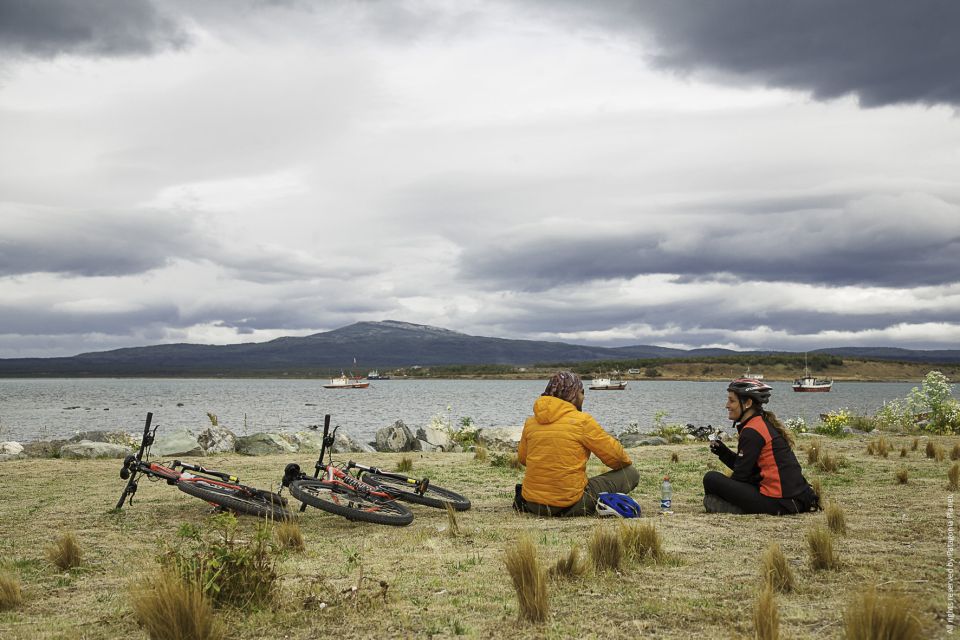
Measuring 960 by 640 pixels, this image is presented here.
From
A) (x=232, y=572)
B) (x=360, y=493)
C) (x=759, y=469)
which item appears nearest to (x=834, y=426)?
(x=759, y=469)

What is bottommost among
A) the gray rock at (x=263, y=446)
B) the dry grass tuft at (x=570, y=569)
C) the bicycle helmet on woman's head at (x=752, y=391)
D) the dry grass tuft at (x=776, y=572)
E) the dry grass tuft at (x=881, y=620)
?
the gray rock at (x=263, y=446)

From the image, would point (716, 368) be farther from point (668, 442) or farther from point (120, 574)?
point (120, 574)

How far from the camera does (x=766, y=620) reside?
4.13 m

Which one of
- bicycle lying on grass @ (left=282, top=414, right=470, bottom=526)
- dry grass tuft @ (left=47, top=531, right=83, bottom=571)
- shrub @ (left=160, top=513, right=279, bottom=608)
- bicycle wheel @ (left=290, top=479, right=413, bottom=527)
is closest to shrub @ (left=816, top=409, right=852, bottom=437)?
bicycle lying on grass @ (left=282, top=414, right=470, bottom=526)

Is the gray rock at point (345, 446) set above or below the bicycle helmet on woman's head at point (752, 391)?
below

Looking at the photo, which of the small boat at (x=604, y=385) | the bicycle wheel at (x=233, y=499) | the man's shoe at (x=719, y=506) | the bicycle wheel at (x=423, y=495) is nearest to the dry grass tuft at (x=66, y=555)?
the bicycle wheel at (x=233, y=499)

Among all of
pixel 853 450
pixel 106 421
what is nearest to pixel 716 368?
pixel 106 421

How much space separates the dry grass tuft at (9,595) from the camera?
539 cm

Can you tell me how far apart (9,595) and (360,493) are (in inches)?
172

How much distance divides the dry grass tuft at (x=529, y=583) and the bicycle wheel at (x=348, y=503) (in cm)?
363

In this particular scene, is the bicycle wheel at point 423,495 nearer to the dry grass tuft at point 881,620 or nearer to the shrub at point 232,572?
the shrub at point 232,572

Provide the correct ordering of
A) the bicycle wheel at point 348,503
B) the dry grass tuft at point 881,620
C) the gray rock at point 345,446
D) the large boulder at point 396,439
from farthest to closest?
the large boulder at point 396,439, the gray rock at point 345,446, the bicycle wheel at point 348,503, the dry grass tuft at point 881,620

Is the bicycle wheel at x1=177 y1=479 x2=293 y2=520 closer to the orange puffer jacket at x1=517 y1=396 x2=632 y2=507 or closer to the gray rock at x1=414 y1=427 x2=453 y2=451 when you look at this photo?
the orange puffer jacket at x1=517 y1=396 x2=632 y2=507

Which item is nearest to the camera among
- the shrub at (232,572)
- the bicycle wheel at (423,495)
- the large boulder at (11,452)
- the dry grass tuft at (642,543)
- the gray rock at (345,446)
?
the shrub at (232,572)
